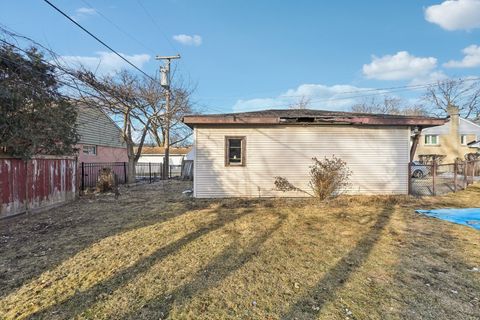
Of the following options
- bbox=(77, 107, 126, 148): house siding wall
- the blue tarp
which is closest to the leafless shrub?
the blue tarp

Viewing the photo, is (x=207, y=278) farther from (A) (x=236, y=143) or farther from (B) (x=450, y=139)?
(B) (x=450, y=139)

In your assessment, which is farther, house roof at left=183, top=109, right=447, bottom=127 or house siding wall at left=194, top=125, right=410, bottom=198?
house siding wall at left=194, top=125, right=410, bottom=198

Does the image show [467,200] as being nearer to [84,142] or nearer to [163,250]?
[163,250]

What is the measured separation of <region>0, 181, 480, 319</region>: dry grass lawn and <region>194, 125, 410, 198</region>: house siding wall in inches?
116

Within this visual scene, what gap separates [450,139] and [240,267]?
35417mm

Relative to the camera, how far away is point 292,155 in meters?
10.4

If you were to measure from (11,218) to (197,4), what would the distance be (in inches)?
315

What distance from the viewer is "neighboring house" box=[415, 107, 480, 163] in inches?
1230

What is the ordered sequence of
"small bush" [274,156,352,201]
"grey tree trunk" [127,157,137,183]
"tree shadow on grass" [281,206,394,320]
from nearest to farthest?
1. "tree shadow on grass" [281,206,394,320]
2. "small bush" [274,156,352,201]
3. "grey tree trunk" [127,157,137,183]

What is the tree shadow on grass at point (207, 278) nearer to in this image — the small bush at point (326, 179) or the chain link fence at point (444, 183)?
the small bush at point (326, 179)

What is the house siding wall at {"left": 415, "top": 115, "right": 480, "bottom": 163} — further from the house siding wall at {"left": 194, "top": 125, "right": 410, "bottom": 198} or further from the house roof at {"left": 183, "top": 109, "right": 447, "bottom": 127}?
the house siding wall at {"left": 194, "top": 125, "right": 410, "bottom": 198}

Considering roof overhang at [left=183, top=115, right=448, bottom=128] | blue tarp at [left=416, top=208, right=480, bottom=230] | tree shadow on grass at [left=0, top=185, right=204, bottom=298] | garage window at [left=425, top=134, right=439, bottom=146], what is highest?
garage window at [left=425, top=134, right=439, bottom=146]

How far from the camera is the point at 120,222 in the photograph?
6.95 meters

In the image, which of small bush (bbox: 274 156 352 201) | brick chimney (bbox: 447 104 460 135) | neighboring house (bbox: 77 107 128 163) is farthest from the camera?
brick chimney (bbox: 447 104 460 135)
